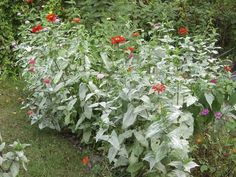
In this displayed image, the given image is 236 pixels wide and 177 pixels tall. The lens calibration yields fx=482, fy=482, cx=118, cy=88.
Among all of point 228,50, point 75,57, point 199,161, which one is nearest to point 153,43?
point 75,57

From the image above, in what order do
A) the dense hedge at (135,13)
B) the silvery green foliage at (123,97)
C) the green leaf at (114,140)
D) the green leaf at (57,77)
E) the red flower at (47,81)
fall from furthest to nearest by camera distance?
1. the dense hedge at (135,13)
2. the red flower at (47,81)
3. the green leaf at (57,77)
4. the green leaf at (114,140)
5. the silvery green foliage at (123,97)

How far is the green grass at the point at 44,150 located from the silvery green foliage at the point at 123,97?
0.52ft

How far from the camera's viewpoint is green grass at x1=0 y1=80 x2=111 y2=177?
4004 mm

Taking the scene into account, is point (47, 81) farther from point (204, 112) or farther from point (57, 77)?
point (204, 112)

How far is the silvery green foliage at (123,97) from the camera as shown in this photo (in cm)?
337

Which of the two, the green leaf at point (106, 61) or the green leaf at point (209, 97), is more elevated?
the green leaf at point (106, 61)

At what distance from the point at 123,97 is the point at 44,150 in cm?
117

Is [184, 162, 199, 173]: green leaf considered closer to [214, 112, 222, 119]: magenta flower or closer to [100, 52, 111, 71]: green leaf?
[214, 112, 222, 119]: magenta flower

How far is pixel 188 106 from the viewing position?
3.78 metres

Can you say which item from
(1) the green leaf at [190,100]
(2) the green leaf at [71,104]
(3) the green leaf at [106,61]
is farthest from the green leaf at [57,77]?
(1) the green leaf at [190,100]

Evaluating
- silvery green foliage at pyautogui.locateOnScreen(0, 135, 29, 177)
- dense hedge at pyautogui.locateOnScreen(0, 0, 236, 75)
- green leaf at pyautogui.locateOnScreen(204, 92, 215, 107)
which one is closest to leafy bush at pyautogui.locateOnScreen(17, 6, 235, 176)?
green leaf at pyautogui.locateOnScreen(204, 92, 215, 107)

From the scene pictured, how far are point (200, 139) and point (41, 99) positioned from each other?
166cm

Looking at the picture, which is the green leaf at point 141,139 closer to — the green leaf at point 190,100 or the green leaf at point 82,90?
the green leaf at point 190,100

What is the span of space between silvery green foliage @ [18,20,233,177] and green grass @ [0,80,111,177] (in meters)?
0.16
